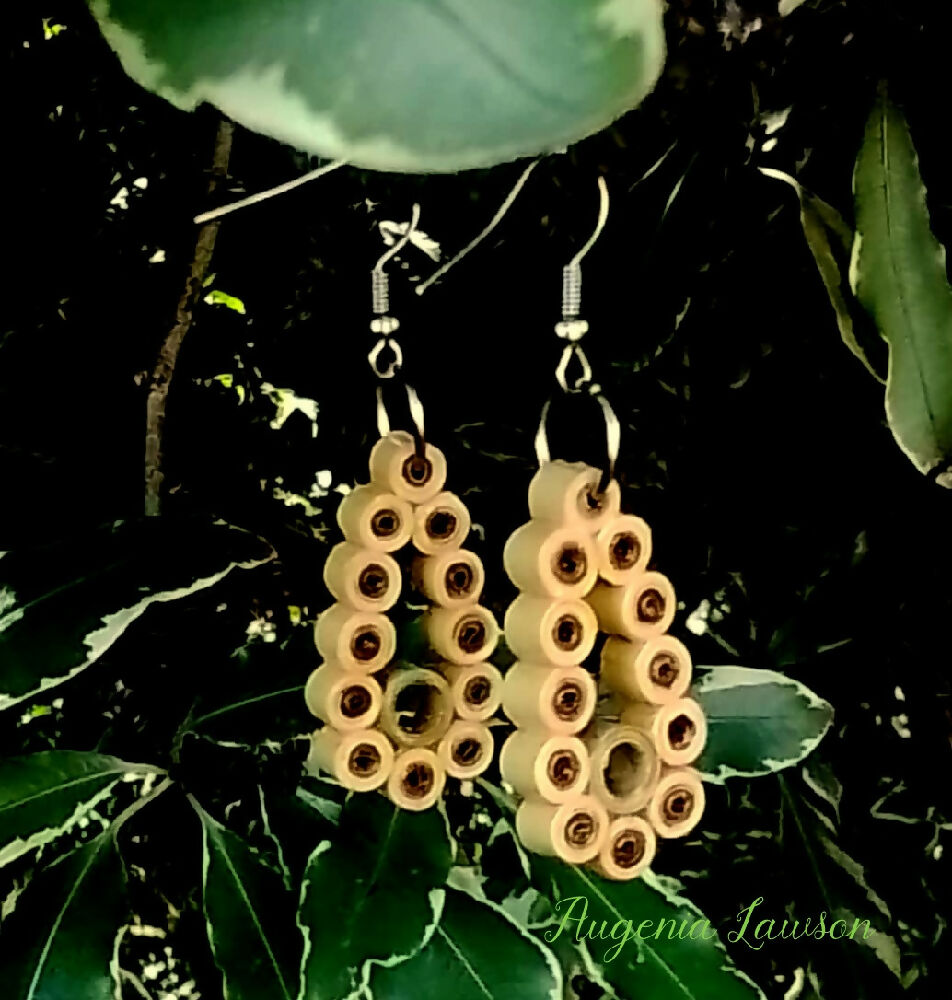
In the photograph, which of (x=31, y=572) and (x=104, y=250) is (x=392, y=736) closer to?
(x=31, y=572)

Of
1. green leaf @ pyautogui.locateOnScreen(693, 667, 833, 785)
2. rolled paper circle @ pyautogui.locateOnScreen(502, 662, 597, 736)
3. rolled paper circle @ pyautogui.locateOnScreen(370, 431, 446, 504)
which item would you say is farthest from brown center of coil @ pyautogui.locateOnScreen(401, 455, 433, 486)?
green leaf @ pyautogui.locateOnScreen(693, 667, 833, 785)

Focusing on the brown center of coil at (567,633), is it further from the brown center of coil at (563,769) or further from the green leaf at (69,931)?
the green leaf at (69,931)

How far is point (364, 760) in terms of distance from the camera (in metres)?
0.55

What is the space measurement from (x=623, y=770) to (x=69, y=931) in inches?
11.4

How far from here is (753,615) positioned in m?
0.76

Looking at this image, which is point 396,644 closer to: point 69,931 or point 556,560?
point 556,560

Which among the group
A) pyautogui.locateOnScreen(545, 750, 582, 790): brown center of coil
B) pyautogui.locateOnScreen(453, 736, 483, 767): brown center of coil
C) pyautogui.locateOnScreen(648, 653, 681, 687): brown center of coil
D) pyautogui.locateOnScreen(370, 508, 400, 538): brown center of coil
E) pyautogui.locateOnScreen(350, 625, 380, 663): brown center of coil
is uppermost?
pyautogui.locateOnScreen(370, 508, 400, 538): brown center of coil

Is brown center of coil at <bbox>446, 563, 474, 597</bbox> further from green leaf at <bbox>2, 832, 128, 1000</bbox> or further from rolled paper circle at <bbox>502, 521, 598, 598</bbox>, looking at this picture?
green leaf at <bbox>2, 832, 128, 1000</bbox>

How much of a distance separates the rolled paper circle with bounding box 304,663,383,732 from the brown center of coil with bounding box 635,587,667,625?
13cm

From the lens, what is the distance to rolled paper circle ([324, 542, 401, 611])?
539 mm

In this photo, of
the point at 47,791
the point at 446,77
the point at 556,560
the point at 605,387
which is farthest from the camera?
the point at 605,387

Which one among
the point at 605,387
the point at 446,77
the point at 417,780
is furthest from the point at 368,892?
the point at 446,77

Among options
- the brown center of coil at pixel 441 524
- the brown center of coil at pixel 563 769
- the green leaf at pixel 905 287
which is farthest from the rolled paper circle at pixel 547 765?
the green leaf at pixel 905 287

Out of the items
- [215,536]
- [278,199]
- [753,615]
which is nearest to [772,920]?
[753,615]
